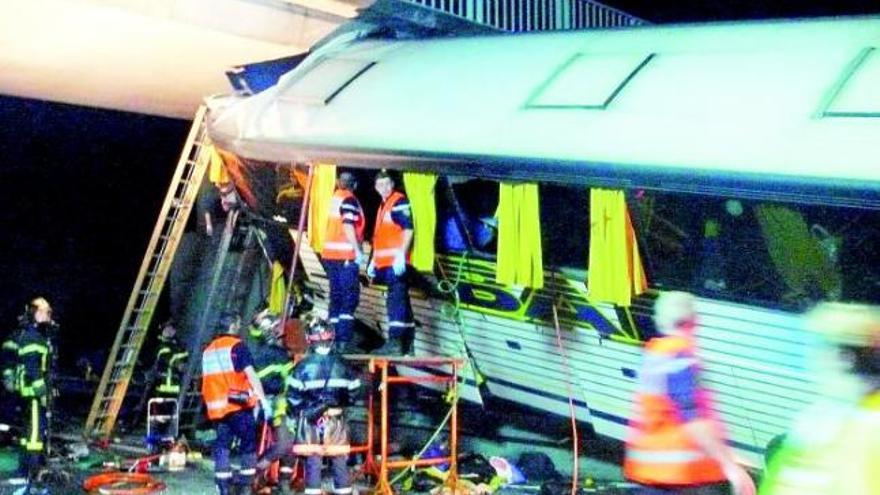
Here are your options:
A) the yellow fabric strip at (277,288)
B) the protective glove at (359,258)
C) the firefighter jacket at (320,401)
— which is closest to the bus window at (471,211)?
the protective glove at (359,258)

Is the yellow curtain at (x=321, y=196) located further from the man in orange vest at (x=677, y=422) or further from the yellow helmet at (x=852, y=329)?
the yellow helmet at (x=852, y=329)

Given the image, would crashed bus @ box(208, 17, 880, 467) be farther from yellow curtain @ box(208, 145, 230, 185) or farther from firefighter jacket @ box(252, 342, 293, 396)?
yellow curtain @ box(208, 145, 230, 185)

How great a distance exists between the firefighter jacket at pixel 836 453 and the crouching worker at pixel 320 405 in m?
Result: 5.24

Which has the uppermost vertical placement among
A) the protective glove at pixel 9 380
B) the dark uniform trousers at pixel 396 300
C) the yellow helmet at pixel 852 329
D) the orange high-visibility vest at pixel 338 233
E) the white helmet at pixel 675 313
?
the orange high-visibility vest at pixel 338 233

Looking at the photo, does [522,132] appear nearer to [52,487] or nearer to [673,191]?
[673,191]

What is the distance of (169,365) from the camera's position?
1366 centimetres

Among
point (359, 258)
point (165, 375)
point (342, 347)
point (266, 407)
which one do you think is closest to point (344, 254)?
point (359, 258)

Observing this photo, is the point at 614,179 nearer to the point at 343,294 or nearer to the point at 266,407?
the point at 343,294

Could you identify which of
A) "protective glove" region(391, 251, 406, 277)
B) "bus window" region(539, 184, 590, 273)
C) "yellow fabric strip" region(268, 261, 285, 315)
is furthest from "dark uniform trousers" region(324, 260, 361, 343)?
"yellow fabric strip" region(268, 261, 285, 315)

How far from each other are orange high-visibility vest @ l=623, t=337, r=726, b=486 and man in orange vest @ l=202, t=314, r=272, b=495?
4785 millimetres

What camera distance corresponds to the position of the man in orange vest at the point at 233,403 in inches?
364

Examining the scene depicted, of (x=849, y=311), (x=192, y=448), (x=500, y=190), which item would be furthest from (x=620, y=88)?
(x=192, y=448)

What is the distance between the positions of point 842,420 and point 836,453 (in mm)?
117

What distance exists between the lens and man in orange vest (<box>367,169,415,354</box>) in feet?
28.8
